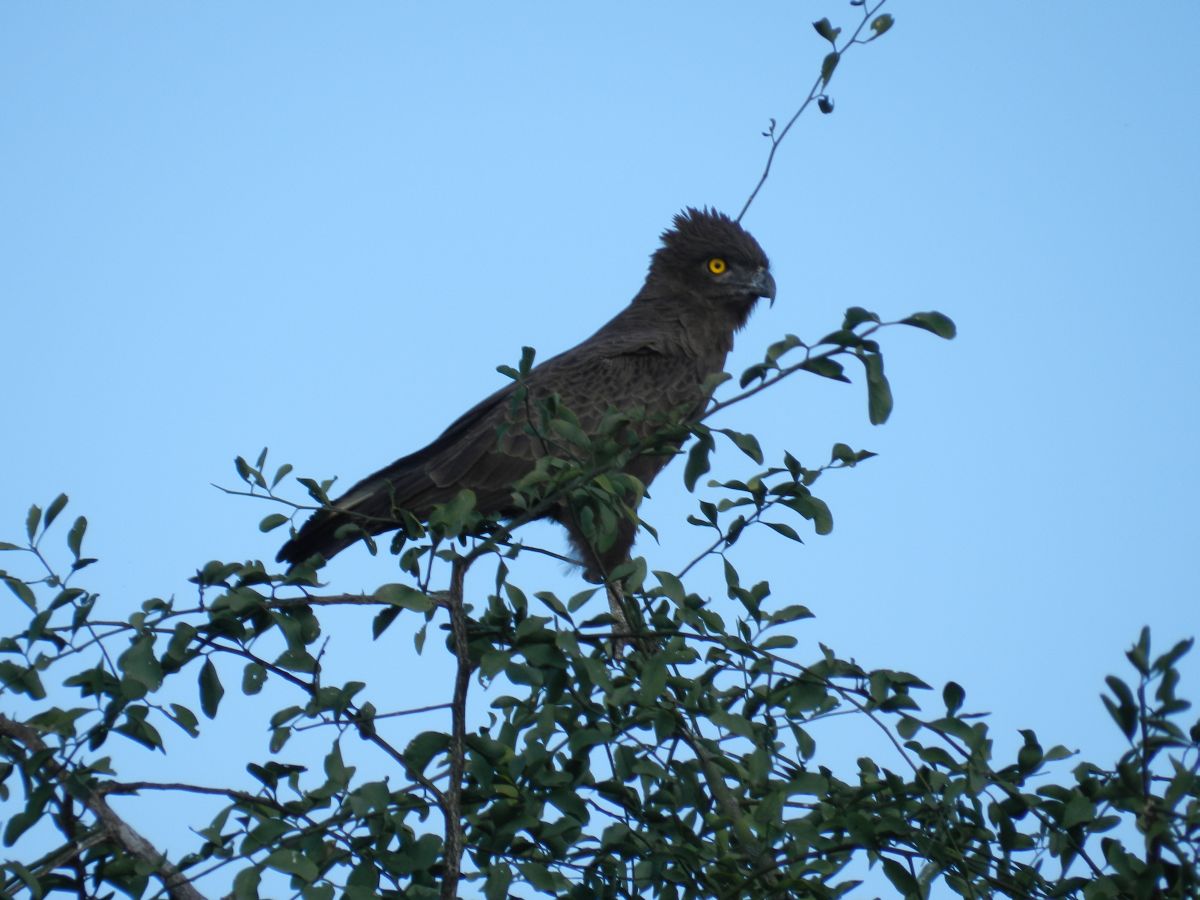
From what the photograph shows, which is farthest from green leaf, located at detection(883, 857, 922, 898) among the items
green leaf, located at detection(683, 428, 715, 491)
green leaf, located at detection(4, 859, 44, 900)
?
green leaf, located at detection(4, 859, 44, 900)

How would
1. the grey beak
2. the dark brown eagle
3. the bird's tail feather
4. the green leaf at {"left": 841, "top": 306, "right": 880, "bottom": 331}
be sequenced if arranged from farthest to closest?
the grey beak
the dark brown eagle
the bird's tail feather
the green leaf at {"left": 841, "top": 306, "right": 880, "bottom": 331}

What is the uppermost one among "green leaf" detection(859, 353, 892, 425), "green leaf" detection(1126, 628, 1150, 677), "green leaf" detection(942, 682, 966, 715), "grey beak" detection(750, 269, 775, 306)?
"grey beak" detection(750, 269, 775, 306)

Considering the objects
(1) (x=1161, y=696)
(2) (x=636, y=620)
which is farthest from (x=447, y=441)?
(1) (x=1161, y=696)

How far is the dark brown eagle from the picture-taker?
23.7ft

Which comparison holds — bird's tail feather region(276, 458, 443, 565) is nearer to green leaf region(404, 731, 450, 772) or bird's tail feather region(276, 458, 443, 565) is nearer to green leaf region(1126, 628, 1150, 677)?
green leaf region(404, 731, 450, 772)

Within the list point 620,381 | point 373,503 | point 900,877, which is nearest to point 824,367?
point 900,877

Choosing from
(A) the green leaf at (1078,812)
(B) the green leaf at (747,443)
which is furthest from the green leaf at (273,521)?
(A) the green leaf at (1078,812)

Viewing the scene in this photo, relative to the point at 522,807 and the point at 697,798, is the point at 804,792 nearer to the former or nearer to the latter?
the point at 697,798

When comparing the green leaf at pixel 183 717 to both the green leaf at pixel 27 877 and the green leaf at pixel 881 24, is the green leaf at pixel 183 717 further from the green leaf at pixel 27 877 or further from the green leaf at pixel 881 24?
the green leaf at pixel 881 24

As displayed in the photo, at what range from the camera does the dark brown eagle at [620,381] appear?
7227 mm

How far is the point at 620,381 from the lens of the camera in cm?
795

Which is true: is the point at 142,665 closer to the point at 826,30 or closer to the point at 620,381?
the point at 826,30

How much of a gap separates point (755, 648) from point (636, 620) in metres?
0.46

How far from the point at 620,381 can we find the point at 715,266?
131 cm
